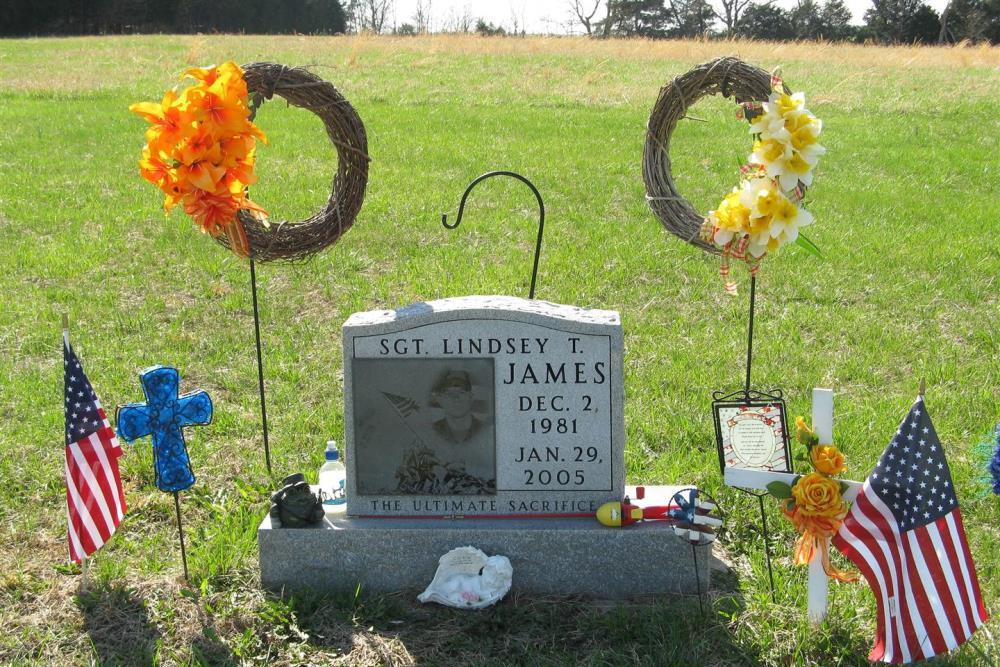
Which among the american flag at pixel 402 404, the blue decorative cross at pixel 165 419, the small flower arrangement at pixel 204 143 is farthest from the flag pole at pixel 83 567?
the american flag at pixel 402 404

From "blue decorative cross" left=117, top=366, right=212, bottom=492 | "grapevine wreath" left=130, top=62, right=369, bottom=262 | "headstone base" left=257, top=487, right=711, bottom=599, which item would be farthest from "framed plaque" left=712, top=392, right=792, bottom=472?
"grapevine wreath" left=130, top=62, right=369, bottom=262

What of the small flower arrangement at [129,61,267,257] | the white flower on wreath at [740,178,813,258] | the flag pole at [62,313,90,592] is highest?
the small flower arrangement at [129,61,267,257]

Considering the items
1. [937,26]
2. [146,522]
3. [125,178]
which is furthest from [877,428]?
[937,26]

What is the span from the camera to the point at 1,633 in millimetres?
4363

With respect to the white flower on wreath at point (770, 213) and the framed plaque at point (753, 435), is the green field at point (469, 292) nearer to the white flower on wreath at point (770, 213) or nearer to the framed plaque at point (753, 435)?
the framed plaque at point (753, 435)

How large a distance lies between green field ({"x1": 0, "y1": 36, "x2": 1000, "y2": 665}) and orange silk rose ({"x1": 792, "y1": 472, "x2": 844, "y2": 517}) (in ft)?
1.69

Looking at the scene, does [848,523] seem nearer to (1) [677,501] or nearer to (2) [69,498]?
(1) [677,501]

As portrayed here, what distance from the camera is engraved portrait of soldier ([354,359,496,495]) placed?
15.4 feet

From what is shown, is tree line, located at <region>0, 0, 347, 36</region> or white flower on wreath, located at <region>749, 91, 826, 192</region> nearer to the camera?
white flower on wreath, located at <region>749, 91, 826, 192</region>

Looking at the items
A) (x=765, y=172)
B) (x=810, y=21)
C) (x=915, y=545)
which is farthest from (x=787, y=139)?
(x=810, y=21)

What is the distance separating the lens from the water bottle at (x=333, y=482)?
4.97 m

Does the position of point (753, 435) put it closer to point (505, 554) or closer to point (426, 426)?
point (505, 554)

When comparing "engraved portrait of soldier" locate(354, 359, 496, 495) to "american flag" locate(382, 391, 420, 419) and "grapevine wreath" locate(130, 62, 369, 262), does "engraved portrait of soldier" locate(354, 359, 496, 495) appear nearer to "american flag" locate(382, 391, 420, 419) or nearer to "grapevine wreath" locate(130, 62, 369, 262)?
"american flag" locate(382, 391, 420, 419)

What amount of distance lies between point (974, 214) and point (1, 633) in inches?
414
